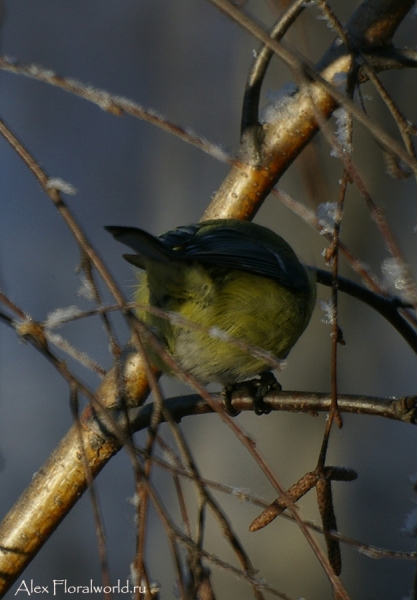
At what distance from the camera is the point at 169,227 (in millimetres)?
4172

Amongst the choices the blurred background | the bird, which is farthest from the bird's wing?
the blurred background

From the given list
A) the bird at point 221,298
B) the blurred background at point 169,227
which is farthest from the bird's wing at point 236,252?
the blurred background at point 169,227

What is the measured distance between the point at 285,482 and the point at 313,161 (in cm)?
230

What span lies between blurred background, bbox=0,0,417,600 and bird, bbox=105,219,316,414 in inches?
58.9

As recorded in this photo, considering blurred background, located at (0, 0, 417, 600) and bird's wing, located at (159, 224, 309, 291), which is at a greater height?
blurred background, located at (0, 0, 417, 600)

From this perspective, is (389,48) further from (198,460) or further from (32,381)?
(32,381)

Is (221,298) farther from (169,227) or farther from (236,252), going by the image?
(169,227)

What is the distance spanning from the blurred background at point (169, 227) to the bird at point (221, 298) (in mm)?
1496

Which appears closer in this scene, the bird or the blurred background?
the bird

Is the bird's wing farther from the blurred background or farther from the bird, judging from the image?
the blurred background

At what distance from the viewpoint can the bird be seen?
1622mm

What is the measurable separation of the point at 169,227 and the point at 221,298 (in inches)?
99.8

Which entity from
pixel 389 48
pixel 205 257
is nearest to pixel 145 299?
pixel 205 257

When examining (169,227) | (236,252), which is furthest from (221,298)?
(169,227)
